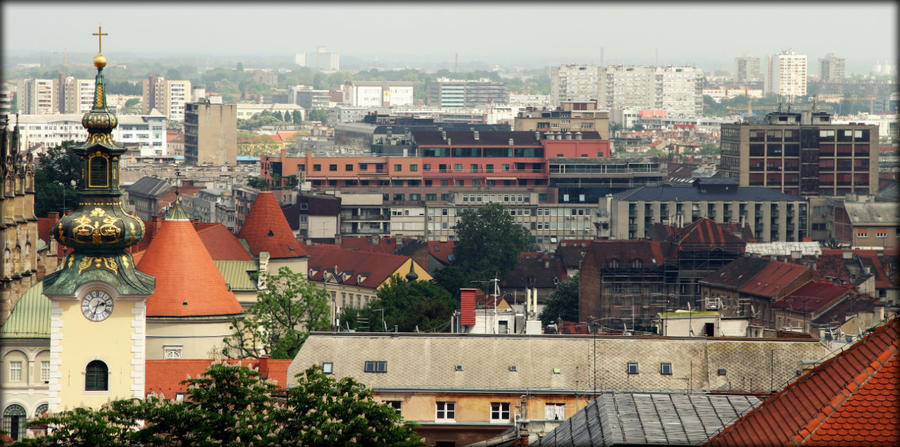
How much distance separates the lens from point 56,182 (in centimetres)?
13475

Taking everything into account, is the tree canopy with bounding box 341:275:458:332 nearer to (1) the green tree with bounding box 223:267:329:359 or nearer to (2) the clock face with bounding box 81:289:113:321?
(1) the green tree with bounding box 223:267:329:359

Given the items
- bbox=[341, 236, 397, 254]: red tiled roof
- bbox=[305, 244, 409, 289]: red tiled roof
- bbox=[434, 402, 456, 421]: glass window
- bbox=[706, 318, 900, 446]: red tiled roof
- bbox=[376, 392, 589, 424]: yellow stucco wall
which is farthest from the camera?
bbox=[341, 236, 397, 254]: red tiled roof

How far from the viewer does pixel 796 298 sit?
108 meters

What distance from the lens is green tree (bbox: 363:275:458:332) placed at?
97.3m

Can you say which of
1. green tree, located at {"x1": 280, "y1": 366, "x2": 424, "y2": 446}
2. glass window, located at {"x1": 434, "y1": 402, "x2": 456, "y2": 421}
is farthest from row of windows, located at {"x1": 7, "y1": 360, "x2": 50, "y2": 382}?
green tree, located at {"x1": 280, "y1": 366, "x2": 424, "y2": 446}

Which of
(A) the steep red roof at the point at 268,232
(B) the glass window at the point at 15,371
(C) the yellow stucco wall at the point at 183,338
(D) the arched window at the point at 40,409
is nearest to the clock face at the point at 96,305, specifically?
(D) the arched window at the point at 40,409

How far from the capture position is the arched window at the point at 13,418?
218 feet

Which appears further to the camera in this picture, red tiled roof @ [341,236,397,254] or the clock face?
red tiled roof @ [341,236,397,254]

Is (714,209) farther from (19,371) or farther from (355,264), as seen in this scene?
(19,371)

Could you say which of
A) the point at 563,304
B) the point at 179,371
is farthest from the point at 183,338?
the point at 563,304

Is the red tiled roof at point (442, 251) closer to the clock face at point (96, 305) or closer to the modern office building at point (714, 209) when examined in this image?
the modern office building at point (714, 209)

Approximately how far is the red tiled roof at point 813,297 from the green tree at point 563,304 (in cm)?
1667

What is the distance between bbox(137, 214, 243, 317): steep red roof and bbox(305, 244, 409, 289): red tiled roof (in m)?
49.8

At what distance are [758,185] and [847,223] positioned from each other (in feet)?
84.7
